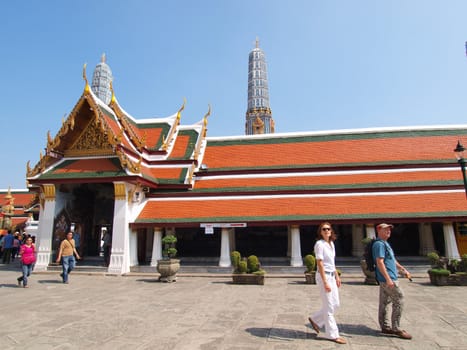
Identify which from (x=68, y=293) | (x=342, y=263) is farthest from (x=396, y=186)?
(x=68, y=293)

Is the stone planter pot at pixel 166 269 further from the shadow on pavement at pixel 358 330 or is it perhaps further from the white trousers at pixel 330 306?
the white trousers at pixel 330 306

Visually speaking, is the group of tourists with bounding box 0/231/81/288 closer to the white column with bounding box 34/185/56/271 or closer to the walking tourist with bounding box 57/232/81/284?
the walking tourist with bounding box 57/232/81/284

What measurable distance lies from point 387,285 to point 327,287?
109cm

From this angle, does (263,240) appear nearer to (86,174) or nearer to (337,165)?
(337,165)

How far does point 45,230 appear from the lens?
50.1ft

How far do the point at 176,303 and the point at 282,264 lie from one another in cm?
876

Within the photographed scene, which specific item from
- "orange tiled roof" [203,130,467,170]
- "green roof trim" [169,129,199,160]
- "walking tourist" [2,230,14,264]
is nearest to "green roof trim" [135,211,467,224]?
"orange tiled roof" [203,130,467,170]

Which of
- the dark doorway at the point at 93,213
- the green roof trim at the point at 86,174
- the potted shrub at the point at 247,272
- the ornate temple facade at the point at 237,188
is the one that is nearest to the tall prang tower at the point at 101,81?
the ornate temple facade at the point at 237,188

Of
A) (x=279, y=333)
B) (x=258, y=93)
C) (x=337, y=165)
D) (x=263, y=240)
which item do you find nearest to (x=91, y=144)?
(x=263, y=240)

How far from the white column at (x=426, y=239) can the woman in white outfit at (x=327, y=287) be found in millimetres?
14247

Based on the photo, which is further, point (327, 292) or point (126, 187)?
point (126, 187)

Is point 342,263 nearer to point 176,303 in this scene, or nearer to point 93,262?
point 176,303

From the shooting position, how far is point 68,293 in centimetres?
934

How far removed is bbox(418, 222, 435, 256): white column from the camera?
16297 millimetres
